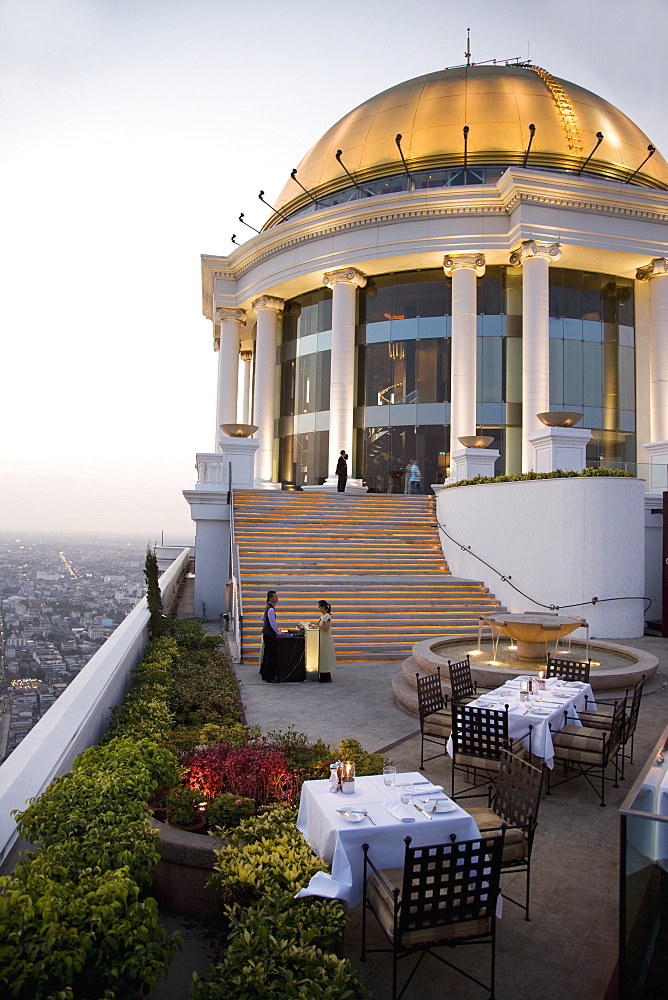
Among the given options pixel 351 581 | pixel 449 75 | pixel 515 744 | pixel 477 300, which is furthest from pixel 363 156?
pixel 515 744

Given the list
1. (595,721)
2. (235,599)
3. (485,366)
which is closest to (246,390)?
(485,366)

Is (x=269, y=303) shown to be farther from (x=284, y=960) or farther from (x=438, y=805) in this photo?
(x=284, y=960)

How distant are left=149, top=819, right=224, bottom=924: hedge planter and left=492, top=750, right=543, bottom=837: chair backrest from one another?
219cm

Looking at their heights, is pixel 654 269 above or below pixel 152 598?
above

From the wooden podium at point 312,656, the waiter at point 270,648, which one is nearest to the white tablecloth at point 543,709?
the wooden podium at point 312,656

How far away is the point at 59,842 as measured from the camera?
15.2 feet

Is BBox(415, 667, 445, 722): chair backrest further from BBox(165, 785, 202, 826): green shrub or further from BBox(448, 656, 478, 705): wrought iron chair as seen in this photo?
BBox(165, 785, 202, 826): green shrub

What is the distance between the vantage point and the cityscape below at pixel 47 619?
8781mm

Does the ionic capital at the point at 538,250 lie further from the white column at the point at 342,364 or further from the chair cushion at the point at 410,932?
the chair cushion at the point at 410,932

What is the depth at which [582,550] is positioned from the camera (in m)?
17.0

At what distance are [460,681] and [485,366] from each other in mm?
23022

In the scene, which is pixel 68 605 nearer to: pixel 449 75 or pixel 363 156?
pixel 363 156

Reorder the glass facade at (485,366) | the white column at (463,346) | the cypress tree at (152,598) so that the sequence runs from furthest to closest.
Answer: the glass facade at (485,366), the white column at (463,346), the cypress tree at (152,598)

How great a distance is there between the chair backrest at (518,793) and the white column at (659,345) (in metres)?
26.4
